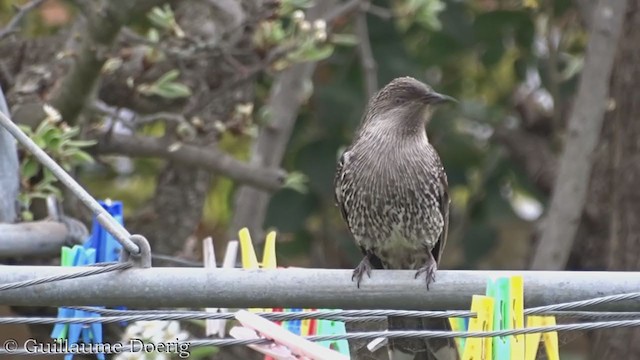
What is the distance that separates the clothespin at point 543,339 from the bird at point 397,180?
0.97 m

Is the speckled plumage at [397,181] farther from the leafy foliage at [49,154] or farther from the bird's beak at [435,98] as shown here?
the leafy foliage at [49,154]

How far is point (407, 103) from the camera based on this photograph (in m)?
4.08

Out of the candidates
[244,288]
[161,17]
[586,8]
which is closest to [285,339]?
[244,288]

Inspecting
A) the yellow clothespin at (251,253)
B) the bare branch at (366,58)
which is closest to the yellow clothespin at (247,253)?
the yellow clothespin at (251,253)

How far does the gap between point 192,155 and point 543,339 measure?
2022mm

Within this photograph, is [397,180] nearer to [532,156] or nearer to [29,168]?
[29,168]

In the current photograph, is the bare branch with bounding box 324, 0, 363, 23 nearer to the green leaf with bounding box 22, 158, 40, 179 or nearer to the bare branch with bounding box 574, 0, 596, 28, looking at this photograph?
the bare branch with bounding box 574, 0, 596, 28

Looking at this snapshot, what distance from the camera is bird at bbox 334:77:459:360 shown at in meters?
4.02

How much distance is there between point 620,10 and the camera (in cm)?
500

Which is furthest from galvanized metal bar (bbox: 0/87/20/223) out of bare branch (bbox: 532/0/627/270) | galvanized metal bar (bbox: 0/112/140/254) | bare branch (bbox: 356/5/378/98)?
bare branch (bbox: 532/0/627/270)

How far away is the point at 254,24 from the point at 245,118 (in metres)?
0.36

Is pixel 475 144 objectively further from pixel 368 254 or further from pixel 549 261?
pixel 368 254

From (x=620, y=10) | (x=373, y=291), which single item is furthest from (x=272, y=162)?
(x=373, y=291)

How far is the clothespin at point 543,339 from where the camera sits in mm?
2854
